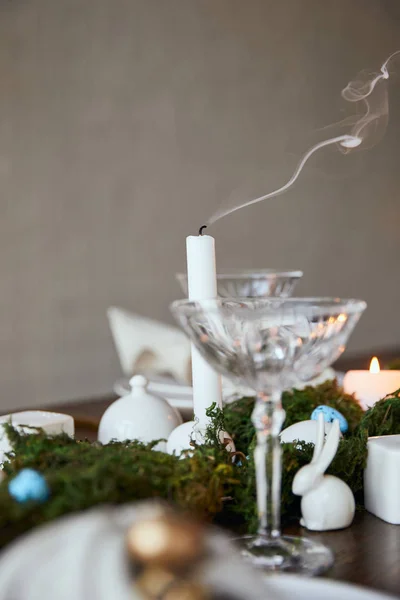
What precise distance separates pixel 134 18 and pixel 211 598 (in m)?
2.82

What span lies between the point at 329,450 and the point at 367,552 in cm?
10

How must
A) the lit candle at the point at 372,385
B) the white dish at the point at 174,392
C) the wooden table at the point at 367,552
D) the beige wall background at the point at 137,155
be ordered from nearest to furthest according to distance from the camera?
the wooden table at the point at 367,552 < the lit candle at the point at 372,385 < the white dish at the point at 174,392 < the beige wall background at the point at 137,155

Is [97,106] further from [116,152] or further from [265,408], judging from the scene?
[265,408]

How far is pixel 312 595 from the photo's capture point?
51cm

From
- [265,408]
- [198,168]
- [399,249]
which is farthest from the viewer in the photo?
[399,249]

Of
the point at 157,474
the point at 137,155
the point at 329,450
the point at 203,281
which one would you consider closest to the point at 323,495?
the point at 329,450

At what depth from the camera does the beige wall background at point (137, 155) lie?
2.65m

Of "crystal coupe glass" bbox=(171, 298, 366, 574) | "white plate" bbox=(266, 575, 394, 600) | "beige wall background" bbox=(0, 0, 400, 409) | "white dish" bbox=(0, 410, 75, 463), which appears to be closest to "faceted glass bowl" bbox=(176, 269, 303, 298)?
"white dish" bbox=(0, 410, 75, 463)

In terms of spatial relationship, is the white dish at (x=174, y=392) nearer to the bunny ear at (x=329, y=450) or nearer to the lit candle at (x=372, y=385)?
the lit candle at (x=372, y=385)

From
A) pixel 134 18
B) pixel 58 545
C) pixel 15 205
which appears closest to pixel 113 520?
pixel 58 545

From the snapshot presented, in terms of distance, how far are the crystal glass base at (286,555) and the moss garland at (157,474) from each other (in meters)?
0.06

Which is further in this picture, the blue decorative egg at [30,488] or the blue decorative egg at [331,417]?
the blue decorative egg at [331,417]

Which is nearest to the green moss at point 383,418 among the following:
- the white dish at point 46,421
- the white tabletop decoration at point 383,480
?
the white tabletop decoration at point 383,480

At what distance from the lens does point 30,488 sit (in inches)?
21.2
